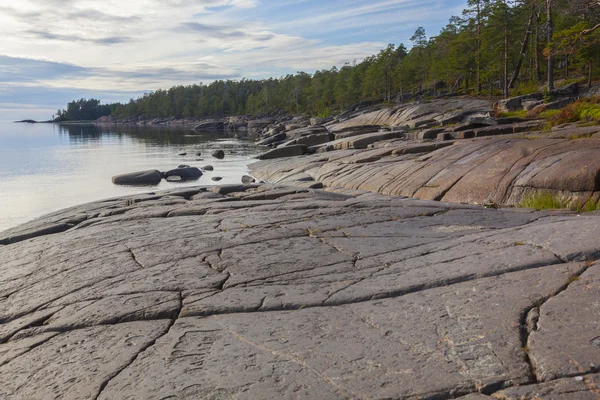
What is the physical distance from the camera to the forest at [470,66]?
3494cm

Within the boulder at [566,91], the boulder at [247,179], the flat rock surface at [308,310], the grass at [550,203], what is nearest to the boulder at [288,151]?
the boulder at [247,179]

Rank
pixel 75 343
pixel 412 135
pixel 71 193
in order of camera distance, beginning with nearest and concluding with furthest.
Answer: pixel 75 343
pixel 71 193
pixel 412 135

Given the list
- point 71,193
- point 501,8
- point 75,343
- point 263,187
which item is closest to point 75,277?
point 75,343

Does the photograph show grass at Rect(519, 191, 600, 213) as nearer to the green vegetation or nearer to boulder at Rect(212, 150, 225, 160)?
the green vegetation

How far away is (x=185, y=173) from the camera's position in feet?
99.2

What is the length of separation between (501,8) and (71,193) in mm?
44079

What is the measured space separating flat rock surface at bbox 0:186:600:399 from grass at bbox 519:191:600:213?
5.23ft

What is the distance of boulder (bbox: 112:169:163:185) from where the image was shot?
28.5 metres

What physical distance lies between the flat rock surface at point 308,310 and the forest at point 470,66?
17.2m

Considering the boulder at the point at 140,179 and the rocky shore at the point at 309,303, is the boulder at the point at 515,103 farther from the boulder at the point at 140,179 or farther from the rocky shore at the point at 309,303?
the rocky shore at the point at 309,303

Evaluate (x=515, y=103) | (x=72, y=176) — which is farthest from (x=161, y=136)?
(x=515, y=103)

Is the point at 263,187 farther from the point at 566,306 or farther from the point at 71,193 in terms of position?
the point at 71,193

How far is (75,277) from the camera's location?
7469 millimetres

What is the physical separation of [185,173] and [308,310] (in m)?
25.7
